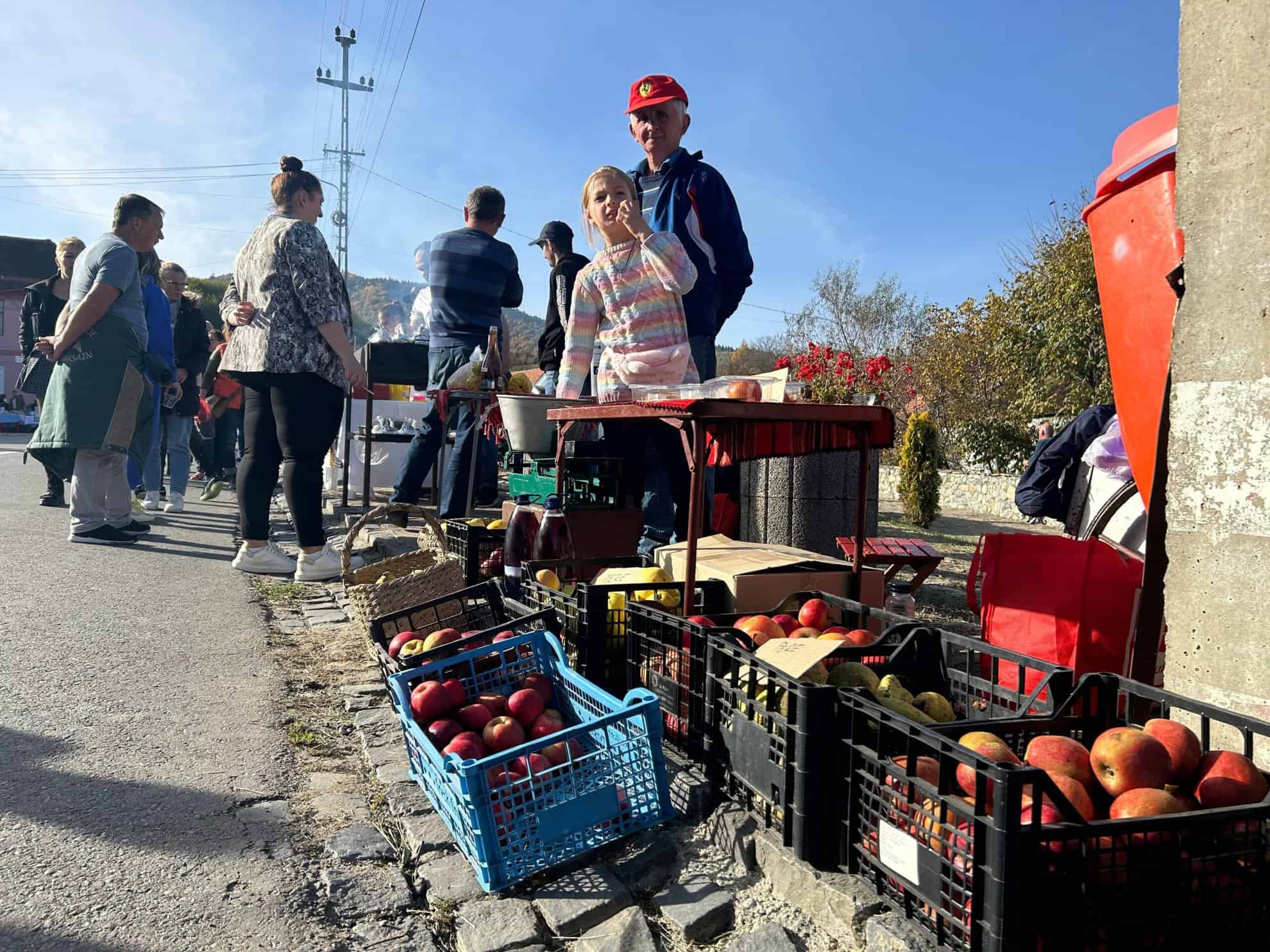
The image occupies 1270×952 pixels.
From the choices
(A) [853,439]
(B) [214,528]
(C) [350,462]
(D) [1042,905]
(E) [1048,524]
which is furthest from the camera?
(E) [1048,524]

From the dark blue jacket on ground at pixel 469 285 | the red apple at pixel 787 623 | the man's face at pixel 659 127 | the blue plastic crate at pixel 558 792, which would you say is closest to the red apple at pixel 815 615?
the red apple at pixel 787 623

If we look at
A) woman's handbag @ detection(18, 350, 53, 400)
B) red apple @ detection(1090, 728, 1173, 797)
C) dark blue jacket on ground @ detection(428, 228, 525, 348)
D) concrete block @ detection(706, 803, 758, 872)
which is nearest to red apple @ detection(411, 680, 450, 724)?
concrete block @ detection(706, 803, 758, 872)

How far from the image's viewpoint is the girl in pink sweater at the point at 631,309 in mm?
4465

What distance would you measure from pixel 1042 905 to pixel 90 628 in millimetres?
4224

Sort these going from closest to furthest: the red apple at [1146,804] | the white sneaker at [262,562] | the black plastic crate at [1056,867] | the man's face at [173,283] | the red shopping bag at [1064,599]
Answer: the black plastic crate at [1056,867] → the red apple at [1146,804] → the red shopping bag at [1064,599] → the white sneaker at [262,562] → the man's face at [173,283]

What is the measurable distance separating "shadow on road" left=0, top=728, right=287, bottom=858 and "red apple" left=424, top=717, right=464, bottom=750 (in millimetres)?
439

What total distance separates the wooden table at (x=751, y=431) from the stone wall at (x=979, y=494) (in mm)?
9576

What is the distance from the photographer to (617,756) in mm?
2244

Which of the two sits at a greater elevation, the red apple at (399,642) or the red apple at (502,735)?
the red apple at (399,642)

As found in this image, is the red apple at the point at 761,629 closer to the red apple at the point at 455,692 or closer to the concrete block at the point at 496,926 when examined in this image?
the red apple at the point at 455,692

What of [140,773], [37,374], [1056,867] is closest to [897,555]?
[1056,867]

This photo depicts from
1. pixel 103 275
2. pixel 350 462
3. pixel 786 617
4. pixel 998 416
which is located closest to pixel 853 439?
pixel 786 617

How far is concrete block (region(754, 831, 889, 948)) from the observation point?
177cm

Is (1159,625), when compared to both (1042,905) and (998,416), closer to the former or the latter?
(1042,905)
